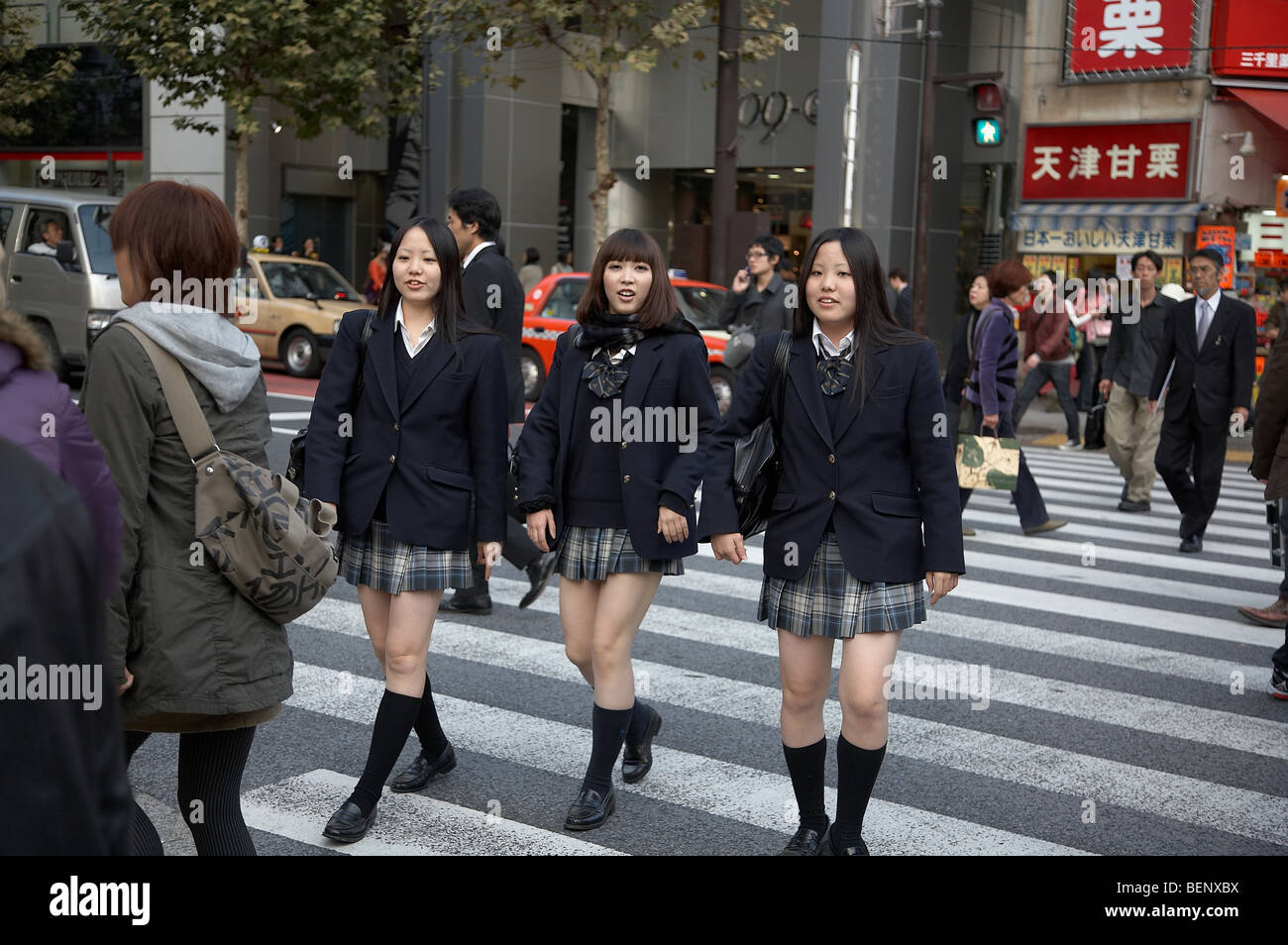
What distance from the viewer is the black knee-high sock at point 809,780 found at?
395 centimetres

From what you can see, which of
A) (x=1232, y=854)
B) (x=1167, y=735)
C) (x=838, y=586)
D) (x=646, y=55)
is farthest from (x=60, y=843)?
(x=646, y=55)

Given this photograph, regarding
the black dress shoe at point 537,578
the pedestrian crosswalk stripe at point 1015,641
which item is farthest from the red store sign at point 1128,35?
the black dress shoe at point 537,578

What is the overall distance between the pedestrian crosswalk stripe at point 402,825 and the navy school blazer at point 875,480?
1.07 m

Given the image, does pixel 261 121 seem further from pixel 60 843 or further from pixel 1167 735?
pixel 60 843

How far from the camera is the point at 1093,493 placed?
39.9 feet

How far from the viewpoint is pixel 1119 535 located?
1004cm

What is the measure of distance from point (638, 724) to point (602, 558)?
2.52ft

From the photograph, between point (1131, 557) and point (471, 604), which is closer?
point (471, 604)

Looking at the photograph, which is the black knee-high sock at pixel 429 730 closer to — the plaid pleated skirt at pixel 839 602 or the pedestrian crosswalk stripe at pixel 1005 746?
the pedestrian crosswalk stripe at pixel 1005 746

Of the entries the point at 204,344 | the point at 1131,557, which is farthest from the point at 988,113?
the point at 204,344

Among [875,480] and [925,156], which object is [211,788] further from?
[925,156]

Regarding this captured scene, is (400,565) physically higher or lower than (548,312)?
lower

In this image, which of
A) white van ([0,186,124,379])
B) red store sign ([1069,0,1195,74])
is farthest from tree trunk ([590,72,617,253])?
white van ([0,186,124,379])
